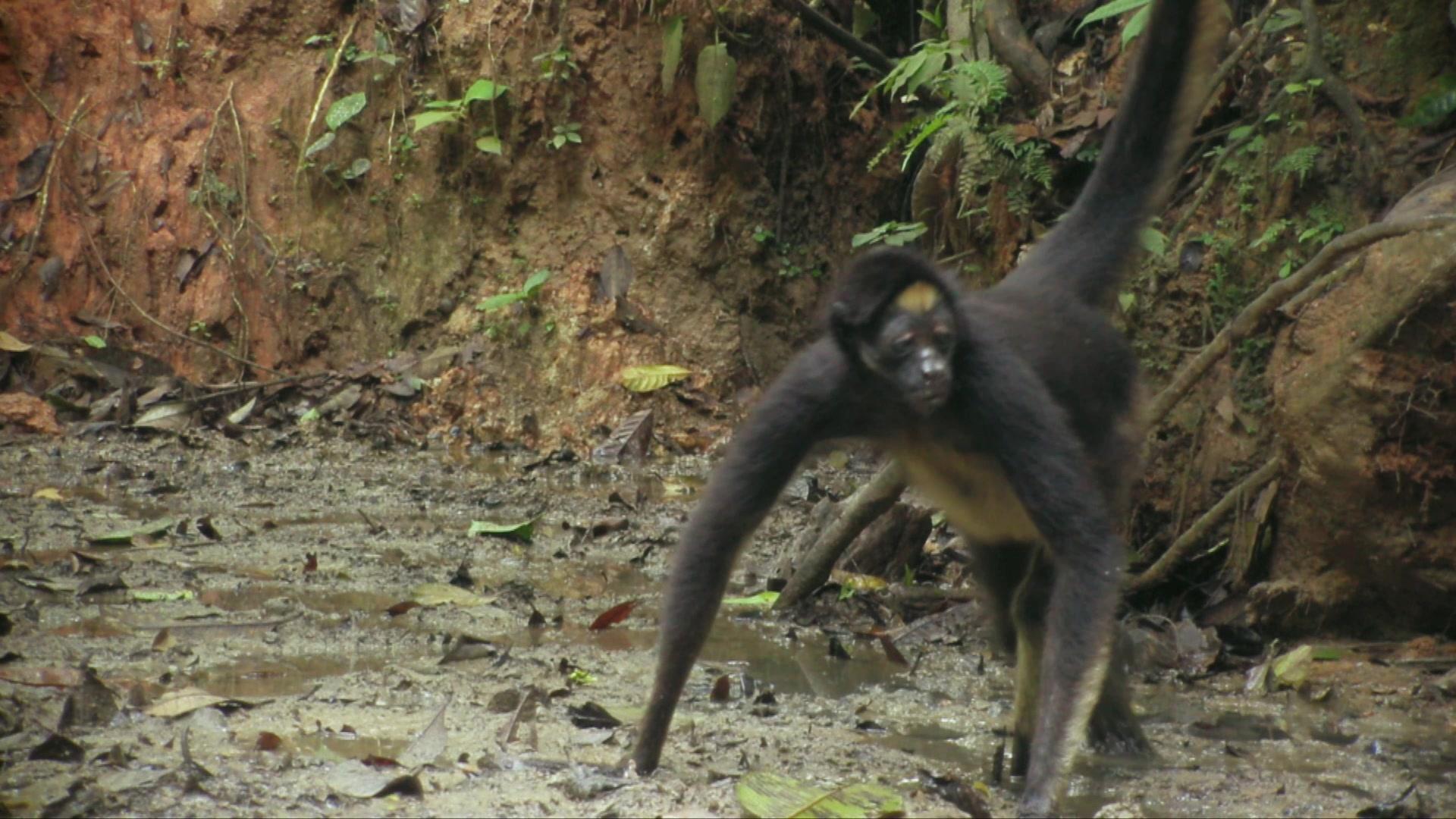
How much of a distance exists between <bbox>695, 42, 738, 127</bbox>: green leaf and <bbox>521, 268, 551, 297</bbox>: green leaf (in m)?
1.64

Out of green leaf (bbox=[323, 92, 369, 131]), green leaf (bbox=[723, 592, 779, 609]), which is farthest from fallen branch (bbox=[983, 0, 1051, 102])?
green leaf (bbox=[323, 92, 369, 131])

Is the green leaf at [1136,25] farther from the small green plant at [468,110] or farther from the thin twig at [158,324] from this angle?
the thin twig at [158,324]

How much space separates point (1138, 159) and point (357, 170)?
24.1 ft

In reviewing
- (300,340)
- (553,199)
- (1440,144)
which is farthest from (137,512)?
(1440,144)

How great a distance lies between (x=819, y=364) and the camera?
468cm

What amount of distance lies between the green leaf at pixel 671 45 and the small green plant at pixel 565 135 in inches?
32.4

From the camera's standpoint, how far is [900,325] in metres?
4.52

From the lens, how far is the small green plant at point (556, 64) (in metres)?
10.6

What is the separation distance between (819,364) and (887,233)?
4.03 meters

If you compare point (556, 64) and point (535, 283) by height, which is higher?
point (556, 64)

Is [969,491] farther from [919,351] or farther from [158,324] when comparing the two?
[158,324]

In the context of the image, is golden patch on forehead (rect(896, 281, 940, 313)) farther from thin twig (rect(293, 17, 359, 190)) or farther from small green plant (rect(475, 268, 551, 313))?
thin twig (rect(293, 17, 359, 190))

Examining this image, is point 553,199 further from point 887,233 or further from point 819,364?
point 819,364

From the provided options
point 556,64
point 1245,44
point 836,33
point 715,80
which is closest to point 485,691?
point 1245,44
